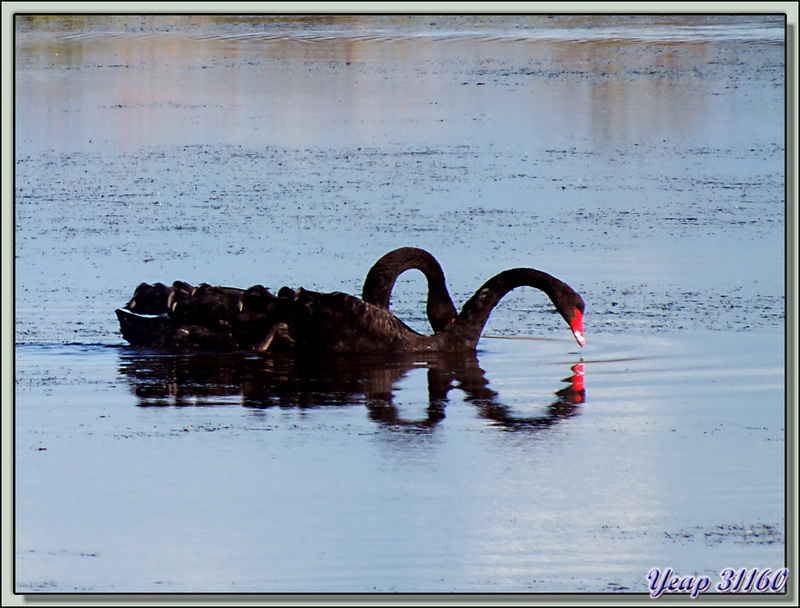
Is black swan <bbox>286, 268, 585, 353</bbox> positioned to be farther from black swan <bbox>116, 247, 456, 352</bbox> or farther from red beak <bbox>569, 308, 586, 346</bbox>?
black swan <bbox>116, 247, 456, 352</bbox>

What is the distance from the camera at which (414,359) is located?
916 centimetres

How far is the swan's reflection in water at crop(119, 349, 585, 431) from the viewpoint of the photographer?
7.93m

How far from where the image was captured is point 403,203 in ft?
44.0

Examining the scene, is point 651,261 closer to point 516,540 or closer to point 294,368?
point 294,368

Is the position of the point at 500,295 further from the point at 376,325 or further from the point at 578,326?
the point at 376,325

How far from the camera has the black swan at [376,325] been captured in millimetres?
9188

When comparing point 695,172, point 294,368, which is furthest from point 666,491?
point 695,172

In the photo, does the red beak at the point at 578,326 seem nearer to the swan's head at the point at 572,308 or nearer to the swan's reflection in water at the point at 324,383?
the swan's head at the point at 572,308

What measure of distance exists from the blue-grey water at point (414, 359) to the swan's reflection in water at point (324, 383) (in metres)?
0.03

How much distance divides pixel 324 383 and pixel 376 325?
2.44ft

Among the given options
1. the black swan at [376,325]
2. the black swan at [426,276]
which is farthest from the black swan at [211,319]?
the black swan at [426,276]

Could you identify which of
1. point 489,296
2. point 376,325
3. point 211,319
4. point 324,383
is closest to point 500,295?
point 489,296

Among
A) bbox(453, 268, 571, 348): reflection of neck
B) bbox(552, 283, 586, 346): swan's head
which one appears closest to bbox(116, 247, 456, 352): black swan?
bbox(453, 268, 571, 348): reflection of neck

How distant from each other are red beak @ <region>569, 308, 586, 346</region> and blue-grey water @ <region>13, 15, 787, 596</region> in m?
0.10
